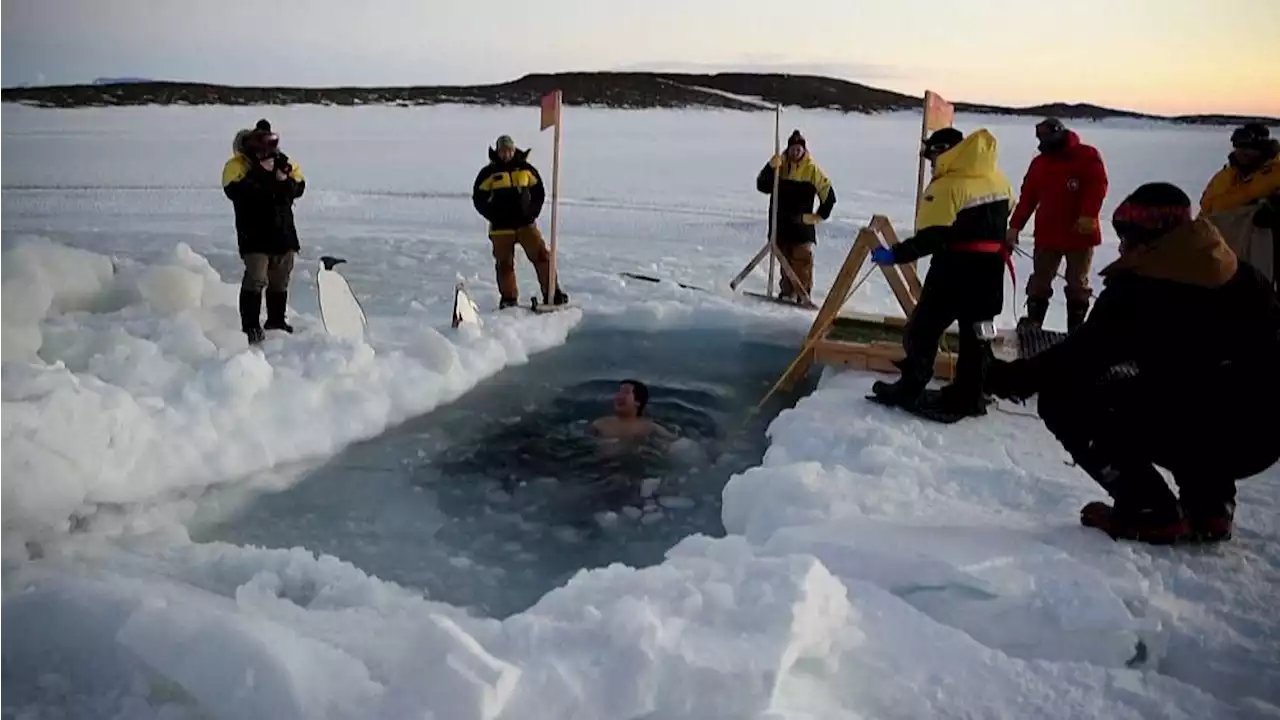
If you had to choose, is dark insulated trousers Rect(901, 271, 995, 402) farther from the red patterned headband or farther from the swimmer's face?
the red patterned headband

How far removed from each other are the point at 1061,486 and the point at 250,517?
2257 millimetres

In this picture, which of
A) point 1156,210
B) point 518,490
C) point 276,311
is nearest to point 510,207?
point 276,311

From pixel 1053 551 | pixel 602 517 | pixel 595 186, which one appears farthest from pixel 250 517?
pixel 595 186

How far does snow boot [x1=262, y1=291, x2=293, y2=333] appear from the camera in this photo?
14.7ft

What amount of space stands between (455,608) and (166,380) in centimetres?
174

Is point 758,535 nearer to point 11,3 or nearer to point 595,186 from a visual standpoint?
point 11,3

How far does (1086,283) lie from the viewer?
4.59 meters

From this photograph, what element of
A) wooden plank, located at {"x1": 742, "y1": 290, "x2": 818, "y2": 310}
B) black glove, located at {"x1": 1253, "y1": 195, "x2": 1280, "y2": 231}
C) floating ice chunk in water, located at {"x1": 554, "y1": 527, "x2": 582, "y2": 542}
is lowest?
floating ice chunk in water, located at {"x1": 554, "y1": 527, "x2": 582, "y2": 542}

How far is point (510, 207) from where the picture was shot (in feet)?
17.4

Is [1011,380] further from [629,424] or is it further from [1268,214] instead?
[1268,214]

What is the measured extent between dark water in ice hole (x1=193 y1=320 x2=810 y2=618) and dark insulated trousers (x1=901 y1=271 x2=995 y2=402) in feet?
2.06

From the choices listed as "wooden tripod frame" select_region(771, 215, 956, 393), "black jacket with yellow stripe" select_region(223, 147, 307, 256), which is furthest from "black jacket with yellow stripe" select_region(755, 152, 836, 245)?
"black jacket with yellow stripe" select_region(223, 147, 307, 256)

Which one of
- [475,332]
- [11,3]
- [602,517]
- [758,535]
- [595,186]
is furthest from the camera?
[595,186]

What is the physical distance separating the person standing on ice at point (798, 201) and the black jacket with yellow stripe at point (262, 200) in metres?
2.66
